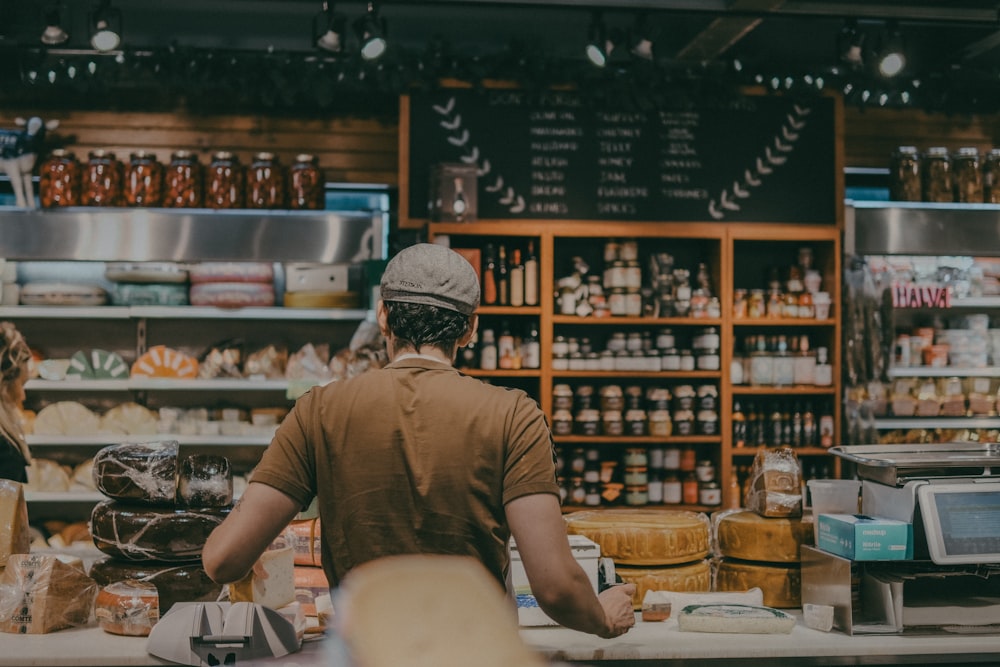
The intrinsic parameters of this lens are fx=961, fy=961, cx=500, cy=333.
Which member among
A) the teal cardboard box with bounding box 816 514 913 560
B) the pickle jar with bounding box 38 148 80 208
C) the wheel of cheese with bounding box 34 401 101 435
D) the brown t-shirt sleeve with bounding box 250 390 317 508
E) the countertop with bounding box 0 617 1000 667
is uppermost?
the pickle jar with bounding box 38 148 80 208

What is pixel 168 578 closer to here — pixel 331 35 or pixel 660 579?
pixel 660 579

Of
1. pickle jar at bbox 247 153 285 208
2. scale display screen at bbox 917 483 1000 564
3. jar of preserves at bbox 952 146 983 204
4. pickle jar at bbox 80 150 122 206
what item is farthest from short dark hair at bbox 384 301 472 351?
jar of preserves at bbox 952 146 983 204

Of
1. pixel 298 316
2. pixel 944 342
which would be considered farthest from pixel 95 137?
pixel 944 342

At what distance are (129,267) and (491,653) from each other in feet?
14.8

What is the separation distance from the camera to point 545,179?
4949 millimetres

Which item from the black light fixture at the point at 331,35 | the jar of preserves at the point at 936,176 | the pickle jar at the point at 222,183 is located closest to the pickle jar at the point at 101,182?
the pickle jar at the point at 222,183

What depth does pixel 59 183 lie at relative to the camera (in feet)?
15.6

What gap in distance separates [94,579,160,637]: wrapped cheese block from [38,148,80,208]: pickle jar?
305 centimetres

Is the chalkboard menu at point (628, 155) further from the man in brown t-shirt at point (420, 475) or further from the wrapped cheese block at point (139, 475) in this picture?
the man in brown t-shirt at point (420, 475)

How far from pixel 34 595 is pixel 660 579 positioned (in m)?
1.56

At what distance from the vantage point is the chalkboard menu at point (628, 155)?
490 centimetres

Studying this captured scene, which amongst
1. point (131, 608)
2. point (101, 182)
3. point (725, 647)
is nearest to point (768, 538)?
point (725, 647)

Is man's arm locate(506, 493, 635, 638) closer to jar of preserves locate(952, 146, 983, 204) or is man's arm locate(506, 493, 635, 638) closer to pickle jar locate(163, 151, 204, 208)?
pickle jar locate(163, 151, 204, 208)

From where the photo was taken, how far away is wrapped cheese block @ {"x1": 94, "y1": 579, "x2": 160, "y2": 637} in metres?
2.25
